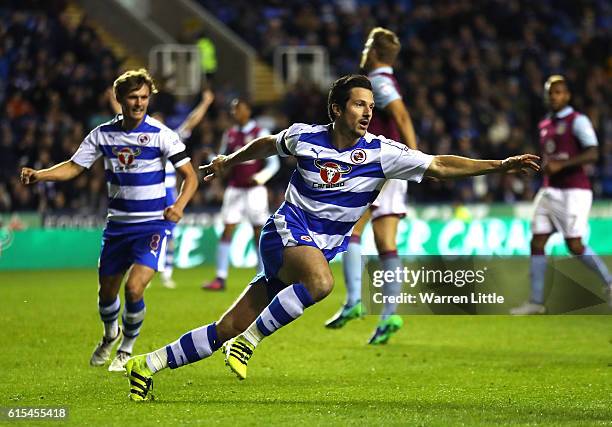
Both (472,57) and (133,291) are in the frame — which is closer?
(133,291)

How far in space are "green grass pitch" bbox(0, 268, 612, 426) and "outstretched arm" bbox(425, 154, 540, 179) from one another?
4.29 ft

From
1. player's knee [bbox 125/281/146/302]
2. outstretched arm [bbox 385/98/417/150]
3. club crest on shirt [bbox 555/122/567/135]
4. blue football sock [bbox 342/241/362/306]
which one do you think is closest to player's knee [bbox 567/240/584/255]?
club crest on shirt [bbox 555/122/567/135]

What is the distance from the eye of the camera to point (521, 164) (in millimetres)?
6836

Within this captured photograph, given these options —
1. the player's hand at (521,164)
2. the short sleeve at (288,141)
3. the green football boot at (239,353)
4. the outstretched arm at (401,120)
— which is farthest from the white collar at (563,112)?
the green football boot at (239,353)

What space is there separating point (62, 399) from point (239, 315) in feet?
3.80

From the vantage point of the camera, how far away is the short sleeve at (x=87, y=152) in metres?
8.84

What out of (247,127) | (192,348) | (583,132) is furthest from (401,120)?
(247,127)

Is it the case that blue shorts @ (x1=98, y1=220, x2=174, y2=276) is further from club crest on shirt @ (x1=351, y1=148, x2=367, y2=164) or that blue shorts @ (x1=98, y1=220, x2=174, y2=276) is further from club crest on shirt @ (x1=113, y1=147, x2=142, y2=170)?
club crest on shirt @ (x1=351, y1=148, x2=367, y2=164)

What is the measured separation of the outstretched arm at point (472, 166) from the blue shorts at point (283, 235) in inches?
29.7

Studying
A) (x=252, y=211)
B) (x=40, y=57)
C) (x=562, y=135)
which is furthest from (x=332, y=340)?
(x=40, y=57)

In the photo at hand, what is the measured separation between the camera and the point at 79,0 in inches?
1047

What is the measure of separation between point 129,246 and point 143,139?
2.48ft

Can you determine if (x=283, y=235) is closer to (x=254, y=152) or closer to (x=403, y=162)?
(x=254, y=152)

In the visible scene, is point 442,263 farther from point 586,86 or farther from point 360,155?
point 586,86
